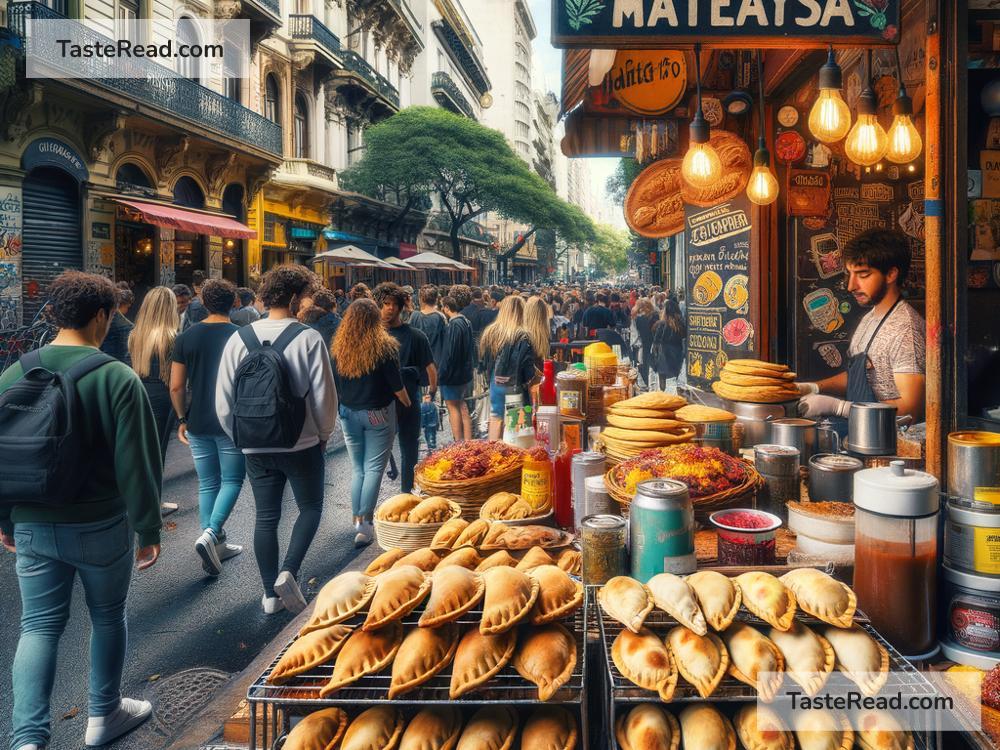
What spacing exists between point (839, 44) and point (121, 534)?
12.6ft

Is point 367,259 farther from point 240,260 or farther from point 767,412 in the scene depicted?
point 767,412

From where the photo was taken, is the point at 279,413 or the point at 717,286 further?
the point at 717,286

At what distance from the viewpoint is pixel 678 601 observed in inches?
69.0

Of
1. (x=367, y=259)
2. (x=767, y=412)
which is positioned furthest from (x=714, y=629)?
(x=367, y=259)

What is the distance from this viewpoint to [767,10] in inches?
119

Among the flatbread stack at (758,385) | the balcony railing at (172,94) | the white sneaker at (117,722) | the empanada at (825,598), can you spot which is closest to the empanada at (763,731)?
the empanada at (825,598)

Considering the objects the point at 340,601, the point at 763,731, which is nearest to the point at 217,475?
the point at 340,601

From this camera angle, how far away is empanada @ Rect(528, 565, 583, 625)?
1.80 meters

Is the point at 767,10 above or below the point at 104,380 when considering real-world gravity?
above

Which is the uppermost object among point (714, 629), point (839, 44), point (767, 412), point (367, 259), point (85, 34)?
point (85, 34)

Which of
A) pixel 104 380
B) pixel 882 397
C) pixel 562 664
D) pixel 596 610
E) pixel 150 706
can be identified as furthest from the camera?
pixel 882 397

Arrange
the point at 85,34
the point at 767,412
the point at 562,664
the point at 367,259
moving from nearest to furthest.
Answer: the point at 562,664 < the point at 767,412 < the point at 85,34 < the point at 367,259

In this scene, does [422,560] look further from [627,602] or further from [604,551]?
[627,602]

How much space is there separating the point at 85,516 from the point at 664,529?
2439mm
